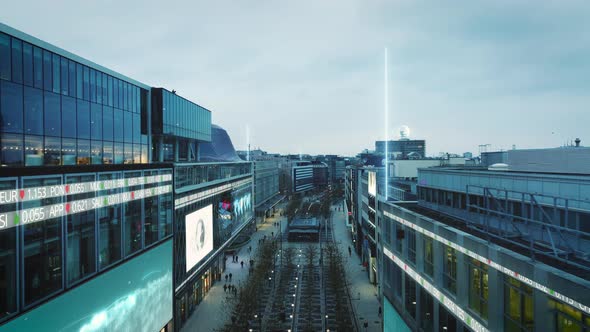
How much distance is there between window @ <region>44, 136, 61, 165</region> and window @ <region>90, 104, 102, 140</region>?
4486 mm

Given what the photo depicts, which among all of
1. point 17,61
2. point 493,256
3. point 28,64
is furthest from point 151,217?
point 493,256

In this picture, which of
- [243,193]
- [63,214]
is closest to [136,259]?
[63,214]

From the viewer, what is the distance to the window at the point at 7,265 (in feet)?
53.1

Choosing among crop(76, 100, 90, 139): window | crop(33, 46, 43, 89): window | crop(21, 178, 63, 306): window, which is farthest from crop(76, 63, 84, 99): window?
crop(21, 178, 63, 306): window

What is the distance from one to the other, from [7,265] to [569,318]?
846 inches

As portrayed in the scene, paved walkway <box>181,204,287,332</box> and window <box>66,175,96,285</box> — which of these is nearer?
window <box>66,175,96,285</box>

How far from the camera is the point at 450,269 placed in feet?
70.6

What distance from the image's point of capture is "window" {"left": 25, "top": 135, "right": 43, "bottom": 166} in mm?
23812

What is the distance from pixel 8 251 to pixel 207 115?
5091 centimetres

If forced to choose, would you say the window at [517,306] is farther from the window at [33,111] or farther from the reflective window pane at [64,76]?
the reflective window pane at [64,76]

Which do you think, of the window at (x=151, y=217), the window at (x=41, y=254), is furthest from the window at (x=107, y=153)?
the window at (x=41, y=254)

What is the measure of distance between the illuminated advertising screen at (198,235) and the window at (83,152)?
13.6 m

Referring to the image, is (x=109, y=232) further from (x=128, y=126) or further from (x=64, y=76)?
(x=128, y=126)

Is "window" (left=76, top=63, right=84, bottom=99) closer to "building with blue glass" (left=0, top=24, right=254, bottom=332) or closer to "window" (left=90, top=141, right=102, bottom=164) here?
"building with blue glass" (left=0, top=24, right=254, bottom=332)
